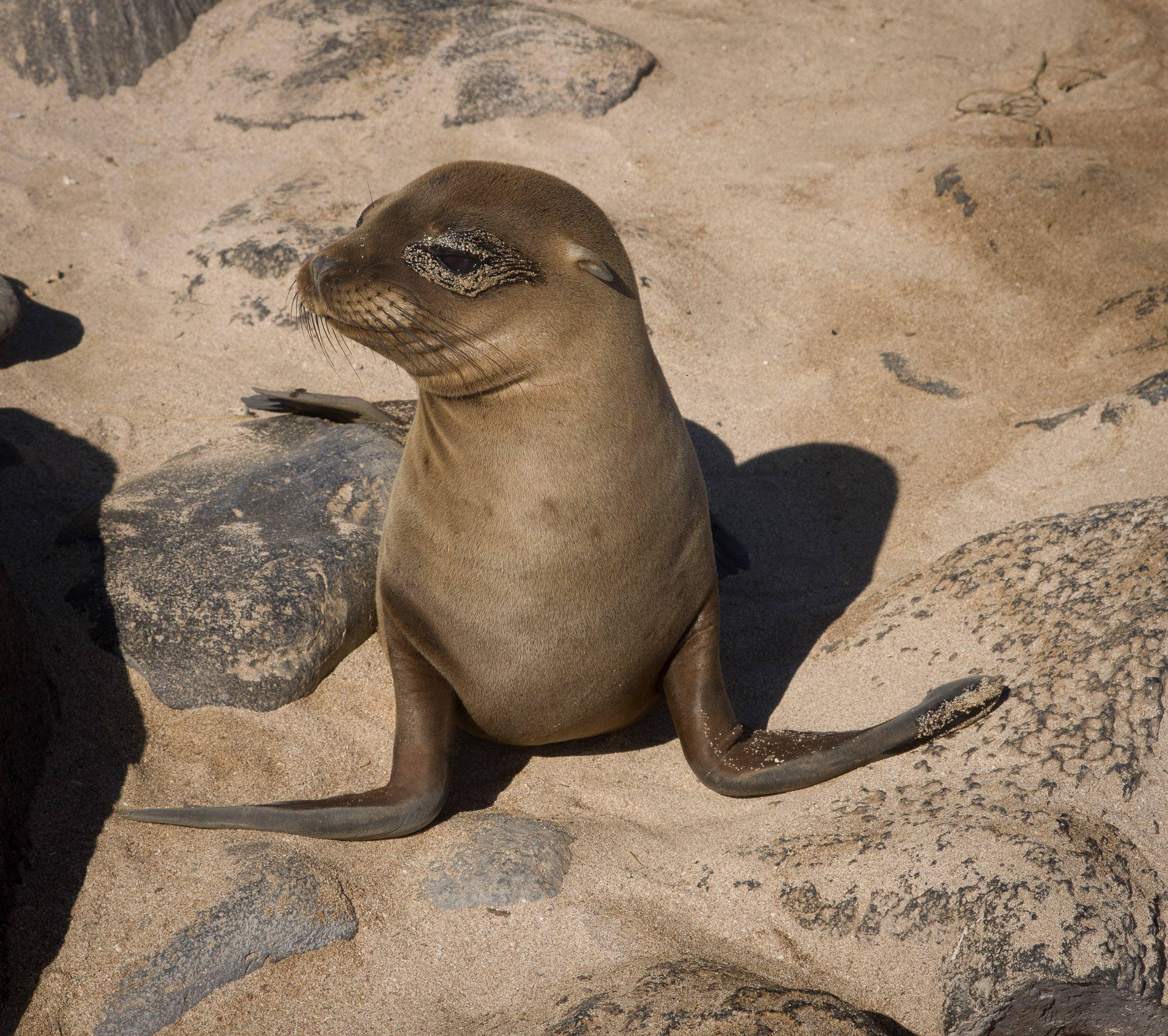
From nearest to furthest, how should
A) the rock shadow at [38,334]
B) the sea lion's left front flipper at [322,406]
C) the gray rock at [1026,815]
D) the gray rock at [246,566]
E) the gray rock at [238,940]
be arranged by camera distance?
the gray rock at [1026,815] → the gray rock at [238,940] → the gray rock at [246,566] → the sea lion's left front flipper at [322,406] → the rock shadow at [38,334]

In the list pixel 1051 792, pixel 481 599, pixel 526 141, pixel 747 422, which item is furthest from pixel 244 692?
pixel 526 141

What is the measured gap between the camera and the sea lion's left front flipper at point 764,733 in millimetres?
2842

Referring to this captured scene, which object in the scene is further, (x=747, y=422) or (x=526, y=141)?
(x=526, y=141)

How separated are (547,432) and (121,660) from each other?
166 centimetres

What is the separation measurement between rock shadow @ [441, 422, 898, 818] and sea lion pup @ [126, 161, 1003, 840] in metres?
0.21

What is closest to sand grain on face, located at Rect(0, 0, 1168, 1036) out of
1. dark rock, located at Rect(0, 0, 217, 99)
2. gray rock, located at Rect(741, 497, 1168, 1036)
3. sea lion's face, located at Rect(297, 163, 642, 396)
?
gray rock, located at Rect(741, 497, 1168, 1036)

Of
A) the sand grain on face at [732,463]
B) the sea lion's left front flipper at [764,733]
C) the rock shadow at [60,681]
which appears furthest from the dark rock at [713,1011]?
the rock shadow at [60,681]

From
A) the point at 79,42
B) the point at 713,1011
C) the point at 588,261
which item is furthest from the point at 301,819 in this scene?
the point at 79,42

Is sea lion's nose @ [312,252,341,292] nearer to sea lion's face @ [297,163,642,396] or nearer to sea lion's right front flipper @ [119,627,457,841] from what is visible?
sea lion's face @ [297,163,642,396]

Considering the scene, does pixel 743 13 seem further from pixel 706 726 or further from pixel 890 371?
pixel 706 726

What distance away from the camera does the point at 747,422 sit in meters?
5.18

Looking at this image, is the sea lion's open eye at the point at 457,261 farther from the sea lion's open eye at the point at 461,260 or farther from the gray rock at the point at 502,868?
the gray rock at the point at 502,868

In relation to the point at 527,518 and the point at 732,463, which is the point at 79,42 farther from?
the point at 527,518

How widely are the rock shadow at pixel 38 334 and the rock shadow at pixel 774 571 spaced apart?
10.6 feet
